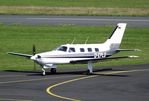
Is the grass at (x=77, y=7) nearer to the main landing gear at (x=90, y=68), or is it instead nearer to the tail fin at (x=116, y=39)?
the tail fin at (x=116, y=39)

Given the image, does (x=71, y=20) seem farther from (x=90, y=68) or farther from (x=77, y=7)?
(x=90, y=68)

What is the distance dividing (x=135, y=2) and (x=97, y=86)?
207 feet

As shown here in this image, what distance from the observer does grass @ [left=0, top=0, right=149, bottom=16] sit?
8338 centimetres

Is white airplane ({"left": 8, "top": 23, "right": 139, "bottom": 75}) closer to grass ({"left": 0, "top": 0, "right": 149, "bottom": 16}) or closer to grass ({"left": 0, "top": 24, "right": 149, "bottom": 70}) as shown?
grass ({"left": 0, "top": 24, "right": 149, "bottom": 70})

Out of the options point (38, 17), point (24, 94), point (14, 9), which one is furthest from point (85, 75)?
point (14, 9)

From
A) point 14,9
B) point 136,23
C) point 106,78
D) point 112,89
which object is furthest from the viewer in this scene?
point 14,9

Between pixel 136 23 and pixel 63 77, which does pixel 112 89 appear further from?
pixel 136 23

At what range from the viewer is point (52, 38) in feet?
203

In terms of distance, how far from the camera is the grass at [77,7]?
83.4 metres

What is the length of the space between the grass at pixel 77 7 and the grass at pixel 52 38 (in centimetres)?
1528

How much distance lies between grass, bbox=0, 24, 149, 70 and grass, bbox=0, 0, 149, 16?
1528cm

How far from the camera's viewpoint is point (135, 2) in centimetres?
9781

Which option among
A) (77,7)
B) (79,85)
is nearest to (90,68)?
(79,85)

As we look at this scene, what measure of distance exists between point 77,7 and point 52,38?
27.3 meters
